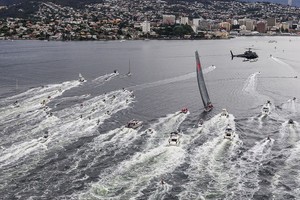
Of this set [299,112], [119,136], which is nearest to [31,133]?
[119,136]

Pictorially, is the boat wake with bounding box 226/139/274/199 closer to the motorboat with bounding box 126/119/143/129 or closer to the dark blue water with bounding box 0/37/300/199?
the dark blue water with bounding box 0/37/300/199

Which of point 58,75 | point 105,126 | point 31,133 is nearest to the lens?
point 31,133

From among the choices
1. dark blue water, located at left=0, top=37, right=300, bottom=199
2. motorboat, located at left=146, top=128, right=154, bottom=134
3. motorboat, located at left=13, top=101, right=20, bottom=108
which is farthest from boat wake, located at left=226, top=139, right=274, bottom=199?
motorboat, located at left=13, top=101, right=20, bottom=108

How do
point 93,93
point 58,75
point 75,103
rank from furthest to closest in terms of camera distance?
point 58,75 < point 93,93 < point 75,103

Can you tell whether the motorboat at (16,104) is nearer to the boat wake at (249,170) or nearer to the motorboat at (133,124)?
the motorboat at (133,124)

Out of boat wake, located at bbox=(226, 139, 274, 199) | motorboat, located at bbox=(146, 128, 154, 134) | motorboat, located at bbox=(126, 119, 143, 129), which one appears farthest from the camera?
motorboat, located at bbox=(126, 119, 143, 129)

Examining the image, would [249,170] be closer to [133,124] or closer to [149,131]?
[149,131]

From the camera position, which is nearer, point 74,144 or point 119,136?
point 74,144

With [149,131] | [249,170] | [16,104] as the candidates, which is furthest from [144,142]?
[16,104]

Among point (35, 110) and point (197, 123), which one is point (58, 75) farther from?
point (197, 123)
